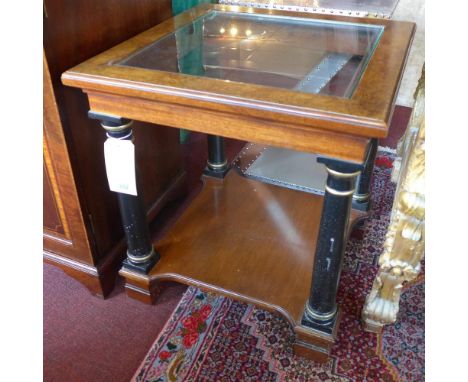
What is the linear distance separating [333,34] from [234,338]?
904mm

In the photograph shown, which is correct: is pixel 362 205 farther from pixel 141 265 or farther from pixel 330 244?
pixel 141 265

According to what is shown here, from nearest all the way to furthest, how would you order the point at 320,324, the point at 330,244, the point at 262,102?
the point at 262,102 → the point at 330,244 → the point at 320,324

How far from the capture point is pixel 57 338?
121cm

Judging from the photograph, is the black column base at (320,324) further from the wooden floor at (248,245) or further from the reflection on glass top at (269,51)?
the reflection on glass top at (269,51)

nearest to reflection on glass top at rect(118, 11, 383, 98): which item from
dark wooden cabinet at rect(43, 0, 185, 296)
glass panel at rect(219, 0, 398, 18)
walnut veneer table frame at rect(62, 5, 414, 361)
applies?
walnut veneer table frame at rect(62, 5, 414, 361)

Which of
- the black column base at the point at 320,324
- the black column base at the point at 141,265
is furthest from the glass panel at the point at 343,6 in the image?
the black column base at the point at 320,324

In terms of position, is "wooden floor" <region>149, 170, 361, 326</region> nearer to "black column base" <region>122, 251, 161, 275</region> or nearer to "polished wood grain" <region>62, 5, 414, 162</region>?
"black column base" <region>122, 251, 161, 275</region>

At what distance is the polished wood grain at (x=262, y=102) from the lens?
739 mm

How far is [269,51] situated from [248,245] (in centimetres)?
59

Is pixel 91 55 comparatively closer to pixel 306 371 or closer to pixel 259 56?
pixel 259 56

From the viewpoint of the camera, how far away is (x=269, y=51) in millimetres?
1120

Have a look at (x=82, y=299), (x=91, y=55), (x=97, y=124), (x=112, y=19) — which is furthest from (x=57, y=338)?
(x=112, y=19)

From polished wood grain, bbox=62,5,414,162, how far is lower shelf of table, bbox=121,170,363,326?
516 mm

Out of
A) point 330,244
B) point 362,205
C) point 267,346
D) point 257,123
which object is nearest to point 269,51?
point 257,123
